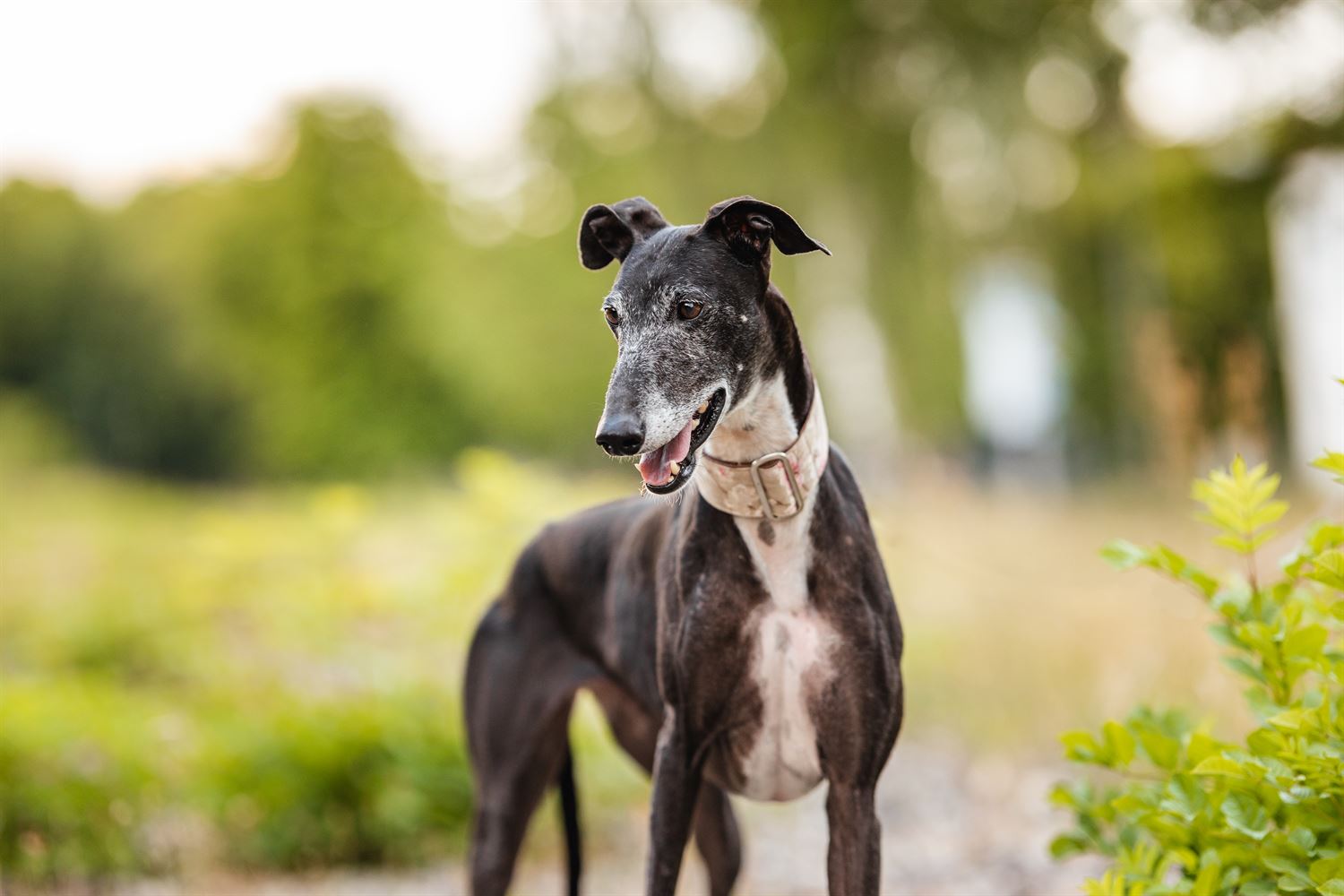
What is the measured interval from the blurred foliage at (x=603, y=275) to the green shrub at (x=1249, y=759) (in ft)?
11.8

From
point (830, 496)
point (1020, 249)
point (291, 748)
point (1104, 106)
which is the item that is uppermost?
point (1104, 106)

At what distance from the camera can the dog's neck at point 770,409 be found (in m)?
2.34

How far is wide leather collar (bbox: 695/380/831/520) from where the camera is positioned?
233cm

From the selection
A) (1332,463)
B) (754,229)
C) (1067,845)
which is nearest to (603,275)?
(1067,845)

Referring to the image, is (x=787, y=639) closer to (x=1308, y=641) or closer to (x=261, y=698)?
(x=1308, y=641)

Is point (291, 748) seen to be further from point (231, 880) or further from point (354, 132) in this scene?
point (354, 132)

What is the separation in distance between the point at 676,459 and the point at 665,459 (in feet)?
0.06

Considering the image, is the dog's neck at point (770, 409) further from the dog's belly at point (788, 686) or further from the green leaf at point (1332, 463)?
the green leaf at point (1332, 463)

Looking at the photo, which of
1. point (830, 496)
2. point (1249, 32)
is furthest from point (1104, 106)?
point (830, 496)

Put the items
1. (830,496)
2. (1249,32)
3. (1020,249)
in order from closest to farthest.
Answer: (830,496), (1249,32), (1020,249)

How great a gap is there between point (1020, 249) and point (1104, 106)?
3.64 metres

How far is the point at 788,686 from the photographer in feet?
7.84

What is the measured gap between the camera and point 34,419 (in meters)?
25.8

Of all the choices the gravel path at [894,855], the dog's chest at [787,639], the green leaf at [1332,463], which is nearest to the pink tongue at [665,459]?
the dog's chest at [787,639]
